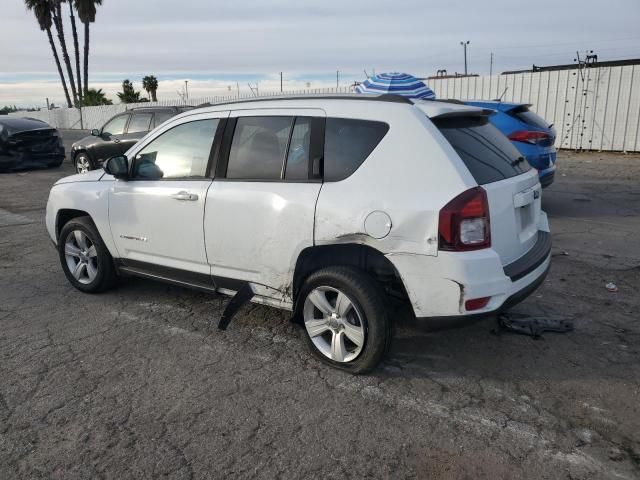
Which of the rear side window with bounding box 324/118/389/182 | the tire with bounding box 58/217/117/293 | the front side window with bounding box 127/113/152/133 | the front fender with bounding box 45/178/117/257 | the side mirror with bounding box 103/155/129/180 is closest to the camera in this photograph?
the rear side window with bounding box 324/118/389/182

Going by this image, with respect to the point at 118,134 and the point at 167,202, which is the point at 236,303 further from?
the point at 118,134

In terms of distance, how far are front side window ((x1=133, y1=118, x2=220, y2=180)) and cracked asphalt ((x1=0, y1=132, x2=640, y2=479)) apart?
1208 millimetres

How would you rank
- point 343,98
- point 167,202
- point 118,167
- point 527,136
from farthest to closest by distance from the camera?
point 527,136 < point 118,167 < point 167,202 < point 343,98

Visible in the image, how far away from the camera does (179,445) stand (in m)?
2.84

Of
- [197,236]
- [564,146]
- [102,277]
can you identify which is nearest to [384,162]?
[197,236]

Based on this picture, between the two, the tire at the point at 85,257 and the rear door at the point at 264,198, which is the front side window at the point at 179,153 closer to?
the rear door at the point at 264,198

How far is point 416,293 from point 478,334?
1201mm

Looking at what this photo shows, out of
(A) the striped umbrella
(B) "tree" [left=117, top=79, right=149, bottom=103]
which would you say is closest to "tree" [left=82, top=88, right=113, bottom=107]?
(B) "tree" [left=117, top=79, right=149, bottom=103]

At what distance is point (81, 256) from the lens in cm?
509

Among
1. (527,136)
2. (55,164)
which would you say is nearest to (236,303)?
(527,136)

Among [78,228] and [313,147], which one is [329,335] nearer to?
[313,147]

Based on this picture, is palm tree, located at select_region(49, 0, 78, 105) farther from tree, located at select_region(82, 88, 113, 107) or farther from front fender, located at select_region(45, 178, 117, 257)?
→ front fender, located at select_region(45, 178, 117, 257)

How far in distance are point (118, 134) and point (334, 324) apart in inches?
422

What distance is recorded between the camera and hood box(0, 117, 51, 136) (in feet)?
46.9
